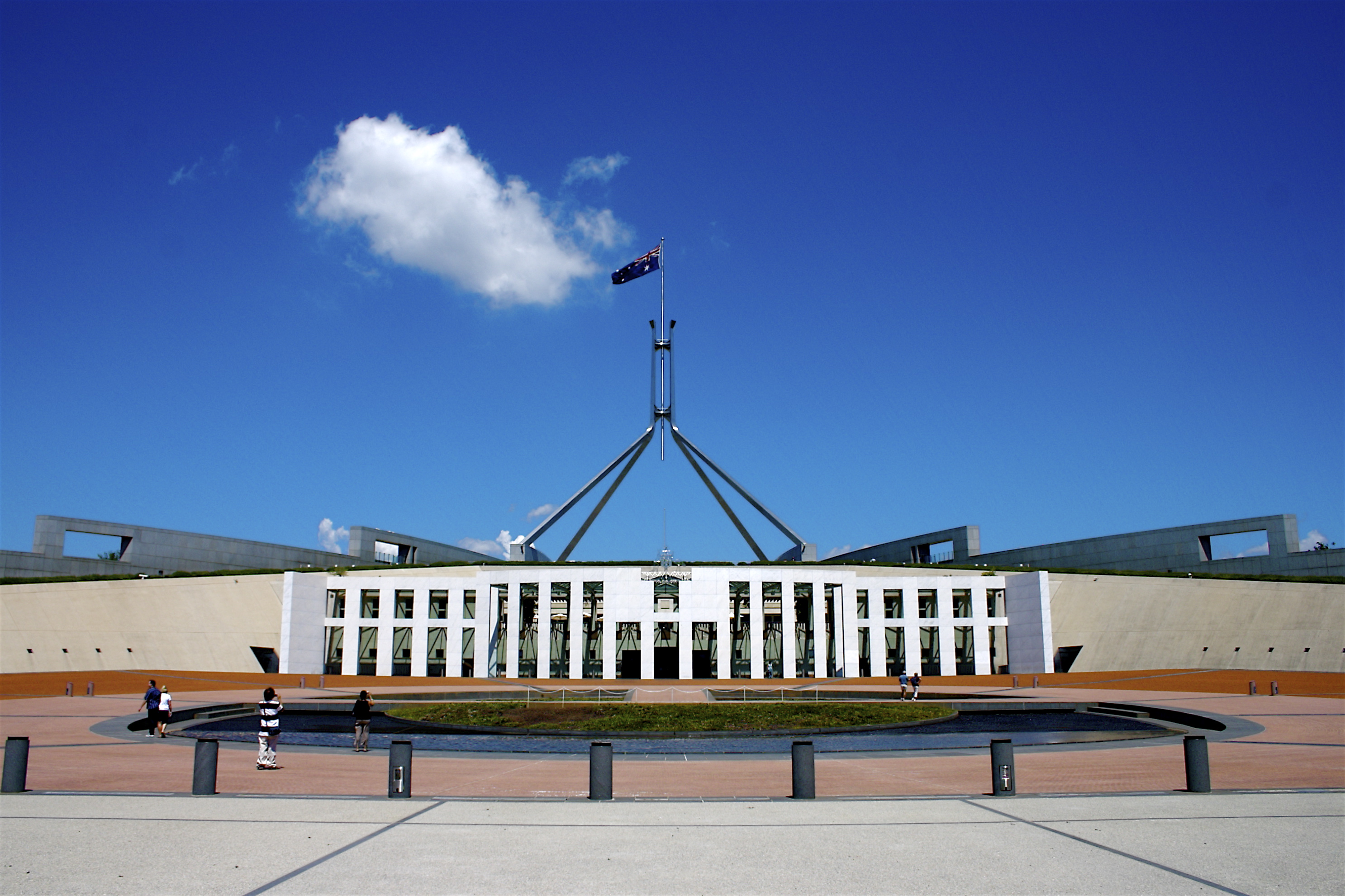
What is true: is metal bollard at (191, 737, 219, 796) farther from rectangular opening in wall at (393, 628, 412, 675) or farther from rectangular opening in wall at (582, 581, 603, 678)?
rectangular opening in wall at (582, 581, 603, 678)

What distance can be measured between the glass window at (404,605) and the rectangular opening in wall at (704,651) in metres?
16.1

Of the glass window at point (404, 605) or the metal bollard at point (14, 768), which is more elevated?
the glass window at point (404, 605)

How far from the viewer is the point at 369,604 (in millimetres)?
53438

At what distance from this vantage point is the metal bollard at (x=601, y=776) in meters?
10.0

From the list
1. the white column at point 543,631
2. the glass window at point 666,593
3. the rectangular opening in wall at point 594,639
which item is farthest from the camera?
the rectangular opening in wall at point 594,639

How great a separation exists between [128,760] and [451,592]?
31.7m

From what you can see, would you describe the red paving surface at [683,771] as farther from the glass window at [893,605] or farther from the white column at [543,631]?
the glass window at [893,605]

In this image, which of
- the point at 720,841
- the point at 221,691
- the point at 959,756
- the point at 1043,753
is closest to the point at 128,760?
the point at 720,841

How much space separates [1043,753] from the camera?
1492cm

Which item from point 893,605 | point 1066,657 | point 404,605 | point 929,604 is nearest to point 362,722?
point 929,604

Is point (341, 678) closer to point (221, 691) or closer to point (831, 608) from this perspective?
point (221, 691)

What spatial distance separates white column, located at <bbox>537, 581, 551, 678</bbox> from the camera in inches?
1679

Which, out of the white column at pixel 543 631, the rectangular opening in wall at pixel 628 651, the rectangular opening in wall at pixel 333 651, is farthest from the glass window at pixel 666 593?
the rectangular opening in wall at pixel 333 651

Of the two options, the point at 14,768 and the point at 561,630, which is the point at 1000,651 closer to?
the point at 561,630
